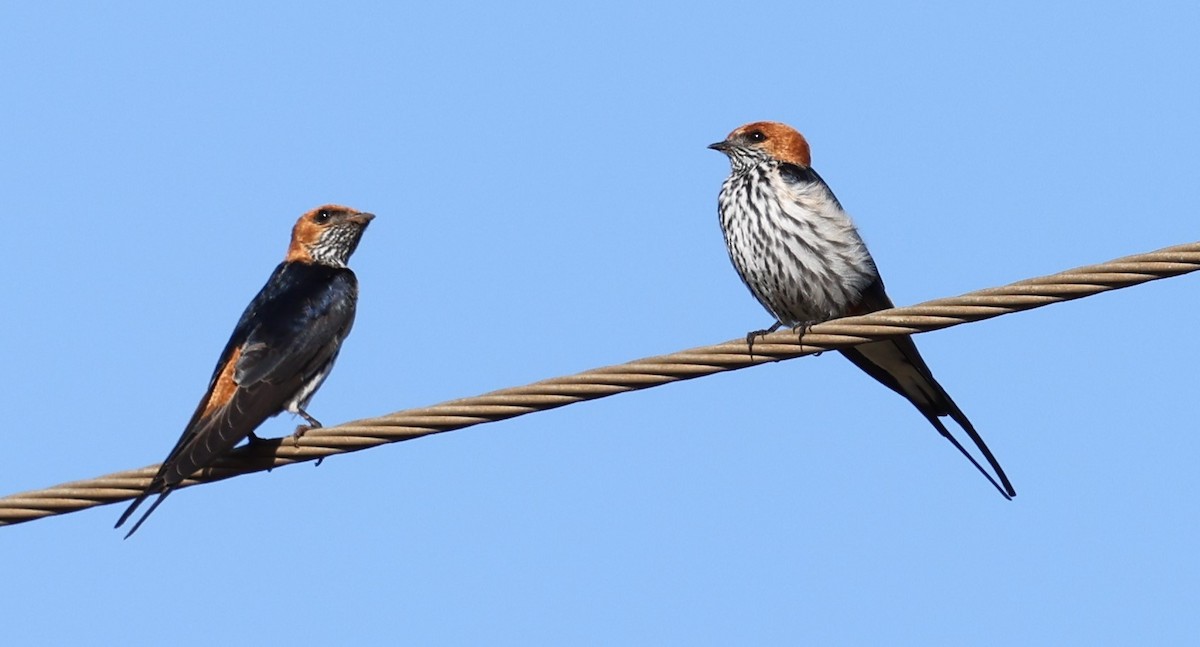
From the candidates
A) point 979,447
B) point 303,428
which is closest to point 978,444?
point 979,447

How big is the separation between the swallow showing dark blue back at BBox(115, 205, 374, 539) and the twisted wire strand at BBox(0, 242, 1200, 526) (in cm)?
32

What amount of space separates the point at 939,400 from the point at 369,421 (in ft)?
8.31

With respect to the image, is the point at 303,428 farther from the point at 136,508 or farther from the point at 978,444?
the point at 978,444

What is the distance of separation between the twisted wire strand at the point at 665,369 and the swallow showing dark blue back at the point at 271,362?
32cm

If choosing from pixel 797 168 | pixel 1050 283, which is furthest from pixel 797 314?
pixel 1050 283

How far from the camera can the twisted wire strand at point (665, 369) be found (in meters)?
4.83

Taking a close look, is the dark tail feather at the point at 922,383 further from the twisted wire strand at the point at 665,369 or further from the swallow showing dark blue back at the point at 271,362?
the swallow showing dark blue back at the point at 271,362

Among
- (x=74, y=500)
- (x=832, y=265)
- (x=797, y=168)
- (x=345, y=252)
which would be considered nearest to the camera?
(x=74, y=500)

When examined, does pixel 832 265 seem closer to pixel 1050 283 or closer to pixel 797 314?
pixel 797 314

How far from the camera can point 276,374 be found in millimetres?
7410

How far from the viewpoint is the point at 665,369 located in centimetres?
538

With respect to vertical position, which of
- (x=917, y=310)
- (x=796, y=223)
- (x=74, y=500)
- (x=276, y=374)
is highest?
(x=796, y=223)

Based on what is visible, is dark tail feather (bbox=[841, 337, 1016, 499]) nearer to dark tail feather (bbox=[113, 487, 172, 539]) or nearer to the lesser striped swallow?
the lesser striped swallow

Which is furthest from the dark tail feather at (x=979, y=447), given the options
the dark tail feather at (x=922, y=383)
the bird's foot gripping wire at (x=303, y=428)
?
the bird's foot gripping wire at (x=303, y=428)
